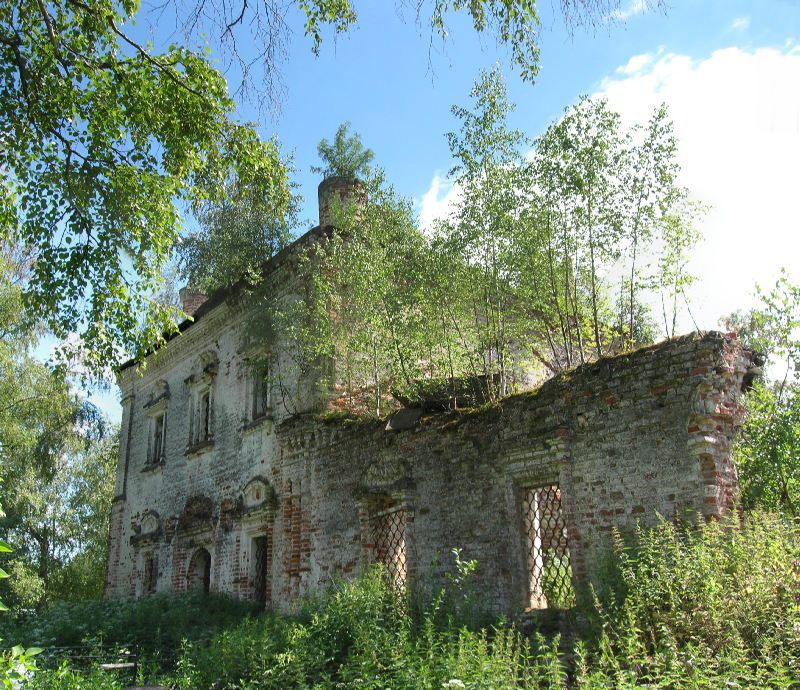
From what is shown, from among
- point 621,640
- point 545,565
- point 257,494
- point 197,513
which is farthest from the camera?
point 197,513

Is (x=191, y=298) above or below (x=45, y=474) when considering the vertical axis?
above

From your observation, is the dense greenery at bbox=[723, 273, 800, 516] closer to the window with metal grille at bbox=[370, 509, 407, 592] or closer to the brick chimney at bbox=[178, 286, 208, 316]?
the window with metal grille at bbox=[370, 509, 407, 592]

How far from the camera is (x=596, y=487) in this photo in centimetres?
817

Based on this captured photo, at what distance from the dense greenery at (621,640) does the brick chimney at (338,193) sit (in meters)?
8.58

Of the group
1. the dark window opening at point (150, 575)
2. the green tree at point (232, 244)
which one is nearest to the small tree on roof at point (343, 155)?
the green tree at point (232, 244)

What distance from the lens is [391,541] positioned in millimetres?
10914

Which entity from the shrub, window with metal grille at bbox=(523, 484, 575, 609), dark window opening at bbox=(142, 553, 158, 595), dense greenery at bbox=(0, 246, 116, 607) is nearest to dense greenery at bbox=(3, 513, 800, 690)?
window with metal grille at bbox=(523, 484, 575, 609)

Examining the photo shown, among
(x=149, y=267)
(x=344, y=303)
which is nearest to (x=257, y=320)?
(x=344, y=303)

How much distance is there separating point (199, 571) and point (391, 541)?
7168 mm

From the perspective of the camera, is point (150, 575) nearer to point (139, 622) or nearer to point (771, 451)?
point (139, 622)

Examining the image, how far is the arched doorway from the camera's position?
1609cm

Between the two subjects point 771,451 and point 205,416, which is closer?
point 771,451

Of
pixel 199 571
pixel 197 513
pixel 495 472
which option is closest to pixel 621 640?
pixel 495 472

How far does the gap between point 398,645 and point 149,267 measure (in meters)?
5.38
